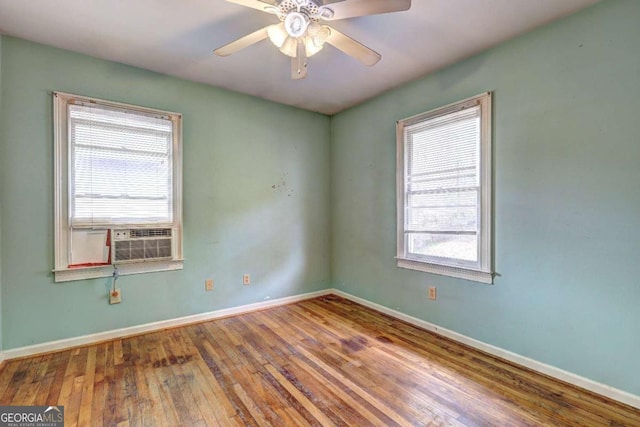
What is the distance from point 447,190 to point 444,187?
0.05m

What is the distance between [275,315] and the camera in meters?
3.30

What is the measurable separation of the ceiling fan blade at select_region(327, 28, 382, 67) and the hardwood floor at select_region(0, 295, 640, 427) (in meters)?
2.21

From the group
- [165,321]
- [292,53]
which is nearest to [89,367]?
[165,321]

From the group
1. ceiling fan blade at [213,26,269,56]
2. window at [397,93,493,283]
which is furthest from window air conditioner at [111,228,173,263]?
window at [397,93,493,283]

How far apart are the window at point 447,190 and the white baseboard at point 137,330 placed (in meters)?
1.70

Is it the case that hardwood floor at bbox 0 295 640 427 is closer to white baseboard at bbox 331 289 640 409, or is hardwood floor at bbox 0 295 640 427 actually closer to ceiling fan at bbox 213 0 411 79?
white baseboard at bbox 331 289 640 409

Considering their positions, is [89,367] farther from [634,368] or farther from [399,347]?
[634,368]

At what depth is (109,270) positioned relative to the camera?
2.66 meters

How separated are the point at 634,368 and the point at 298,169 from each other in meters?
3.39

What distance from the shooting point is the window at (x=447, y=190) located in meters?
2.46

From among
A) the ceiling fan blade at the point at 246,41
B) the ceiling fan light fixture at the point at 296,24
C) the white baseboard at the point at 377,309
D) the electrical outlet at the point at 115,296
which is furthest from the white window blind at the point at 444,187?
the electrical outlet at the point at 115,296

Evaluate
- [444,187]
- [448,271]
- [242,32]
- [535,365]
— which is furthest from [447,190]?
[242,32]

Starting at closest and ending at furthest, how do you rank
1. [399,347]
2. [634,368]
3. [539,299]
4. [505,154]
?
[634,368], [539,299], [505,154], [399,347]

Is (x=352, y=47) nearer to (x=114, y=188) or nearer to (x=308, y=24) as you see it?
(x=308, y=24)
